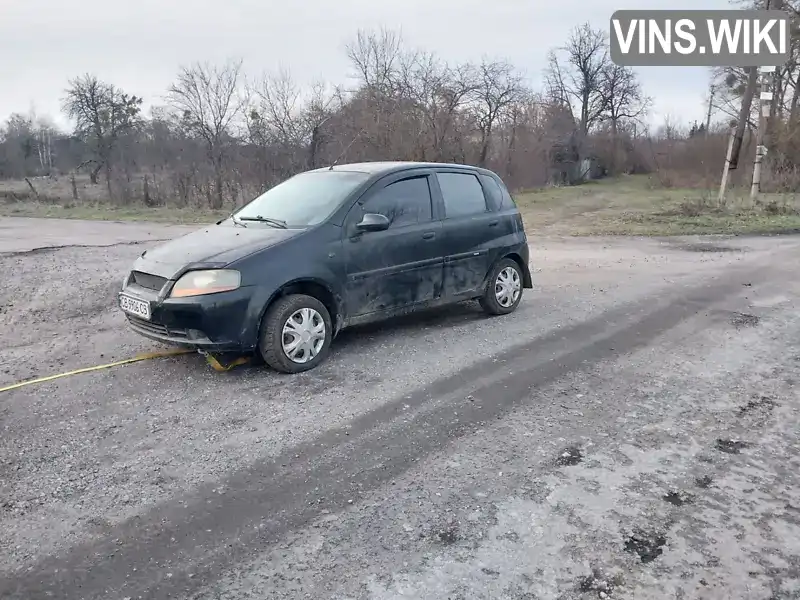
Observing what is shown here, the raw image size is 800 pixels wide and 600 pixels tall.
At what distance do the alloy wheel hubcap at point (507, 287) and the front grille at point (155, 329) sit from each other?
343 centimetres

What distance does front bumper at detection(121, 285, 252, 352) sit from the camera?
4.99m

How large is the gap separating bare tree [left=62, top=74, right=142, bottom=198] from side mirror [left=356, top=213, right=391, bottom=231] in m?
37.0

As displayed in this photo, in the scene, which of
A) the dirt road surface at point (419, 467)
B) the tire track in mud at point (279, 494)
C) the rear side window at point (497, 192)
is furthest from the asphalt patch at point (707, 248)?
the tire track in mud at point (279, 494)

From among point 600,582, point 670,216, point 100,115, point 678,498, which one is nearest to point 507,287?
point 678,498

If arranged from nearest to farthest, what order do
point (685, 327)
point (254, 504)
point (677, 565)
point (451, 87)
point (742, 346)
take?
point (677, 565) < point (254, 504) < point (742, 346) < point (685, 327) < point (451, 87)

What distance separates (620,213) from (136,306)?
59.7 feet

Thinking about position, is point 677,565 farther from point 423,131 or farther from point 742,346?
point 423,131

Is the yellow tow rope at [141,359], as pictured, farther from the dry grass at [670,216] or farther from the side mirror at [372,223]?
the dry grass at [670,216]

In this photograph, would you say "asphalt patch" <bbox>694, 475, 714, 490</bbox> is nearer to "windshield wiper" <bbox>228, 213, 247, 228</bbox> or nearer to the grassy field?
"windshield wiper" <bbox>228, 213, 247, 228</bbox>

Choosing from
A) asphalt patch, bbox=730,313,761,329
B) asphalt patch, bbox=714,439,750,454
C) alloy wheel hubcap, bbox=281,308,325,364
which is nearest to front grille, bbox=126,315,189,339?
alloy wheel hubcap, bbox=281,308,325,364

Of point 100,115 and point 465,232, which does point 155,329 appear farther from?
point 100,115

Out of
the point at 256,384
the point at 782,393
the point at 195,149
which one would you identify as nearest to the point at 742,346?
the point at 782,393

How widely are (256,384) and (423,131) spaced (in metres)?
22.4

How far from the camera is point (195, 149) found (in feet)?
97.1
